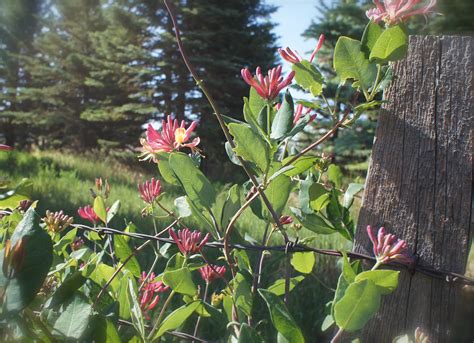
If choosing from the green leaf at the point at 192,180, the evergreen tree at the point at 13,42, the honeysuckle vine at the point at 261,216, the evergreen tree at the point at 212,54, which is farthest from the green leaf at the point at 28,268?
the evergreen tree at the point at 13,42

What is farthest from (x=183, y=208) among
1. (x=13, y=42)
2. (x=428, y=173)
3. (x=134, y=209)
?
(x=13, y=42)

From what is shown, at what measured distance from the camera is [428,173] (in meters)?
0.71

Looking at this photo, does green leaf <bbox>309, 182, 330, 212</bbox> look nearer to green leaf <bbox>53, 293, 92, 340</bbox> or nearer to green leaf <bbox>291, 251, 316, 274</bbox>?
green leaf <bbox>291, 251, 316, 274</bbox>

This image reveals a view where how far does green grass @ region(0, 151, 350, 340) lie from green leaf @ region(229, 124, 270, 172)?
0.39 m

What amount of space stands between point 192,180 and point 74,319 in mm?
214

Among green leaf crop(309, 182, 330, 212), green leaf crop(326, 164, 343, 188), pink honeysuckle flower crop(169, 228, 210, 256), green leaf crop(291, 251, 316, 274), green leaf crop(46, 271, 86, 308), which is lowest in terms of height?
green leaf crop(46, 271, 86, 308)

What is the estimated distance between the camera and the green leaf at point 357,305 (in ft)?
1.65

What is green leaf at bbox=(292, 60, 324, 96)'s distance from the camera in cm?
62

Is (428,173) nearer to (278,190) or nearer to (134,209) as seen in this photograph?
(278,190)

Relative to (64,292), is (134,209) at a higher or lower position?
lower

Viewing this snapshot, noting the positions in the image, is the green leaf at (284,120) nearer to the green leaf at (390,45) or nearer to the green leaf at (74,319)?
the green leaf at (390,45)

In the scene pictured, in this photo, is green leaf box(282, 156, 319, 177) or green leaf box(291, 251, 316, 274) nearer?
green leaf box(282, 156, 319, 177)

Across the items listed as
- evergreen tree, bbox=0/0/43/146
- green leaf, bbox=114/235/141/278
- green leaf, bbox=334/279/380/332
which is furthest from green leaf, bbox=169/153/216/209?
evergreen tree, bbox=0/0/43/146

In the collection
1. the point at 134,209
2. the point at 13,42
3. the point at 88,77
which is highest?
the point at 13,42
